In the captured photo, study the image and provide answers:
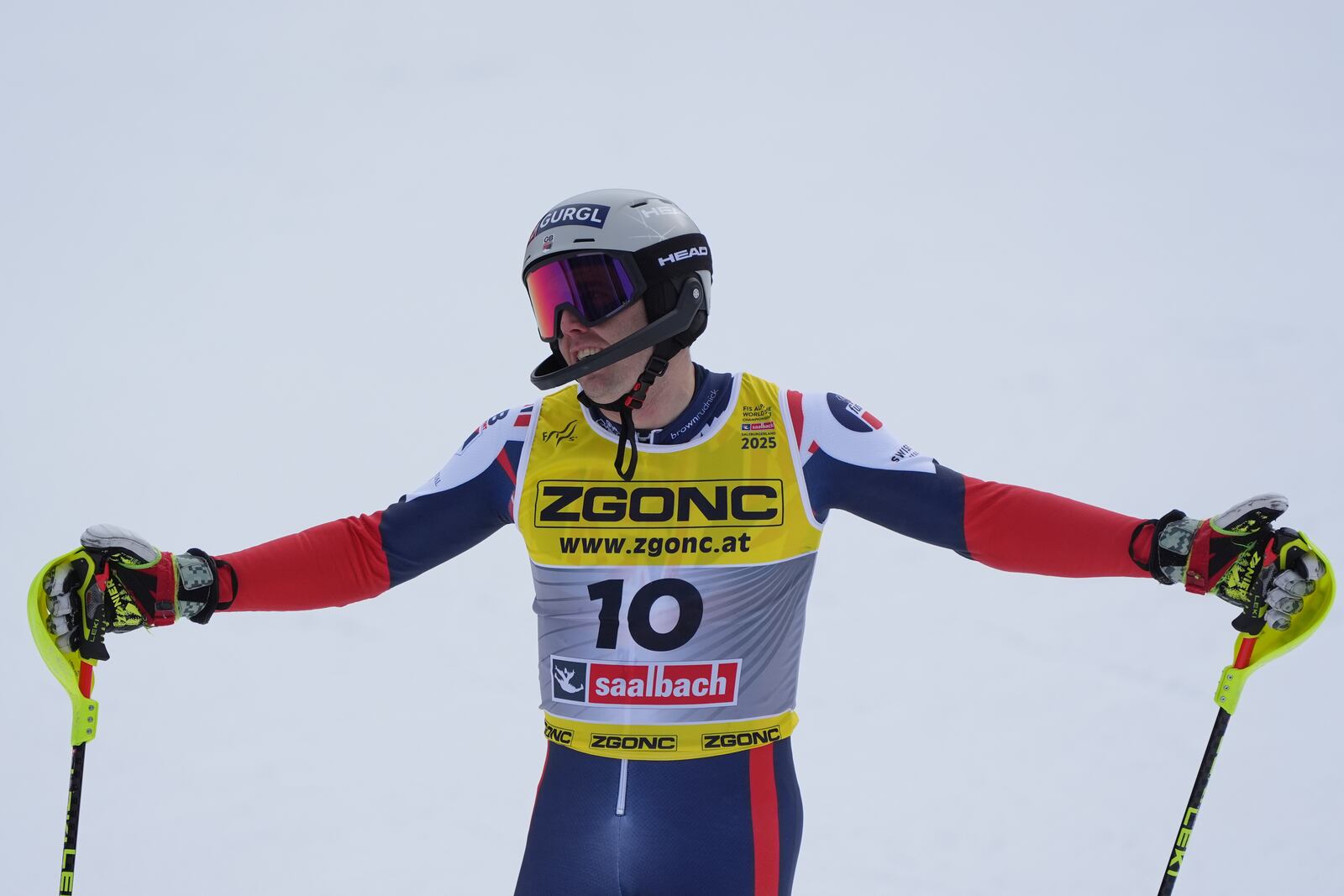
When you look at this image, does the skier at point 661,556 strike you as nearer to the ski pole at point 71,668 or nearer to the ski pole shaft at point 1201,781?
the ski pole at point 71,668

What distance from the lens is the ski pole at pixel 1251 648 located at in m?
2.32

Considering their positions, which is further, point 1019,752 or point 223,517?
point 223,517

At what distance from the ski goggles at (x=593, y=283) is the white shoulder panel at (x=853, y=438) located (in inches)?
16.6

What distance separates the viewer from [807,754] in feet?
15.3

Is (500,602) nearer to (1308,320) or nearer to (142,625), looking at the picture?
(142,625)

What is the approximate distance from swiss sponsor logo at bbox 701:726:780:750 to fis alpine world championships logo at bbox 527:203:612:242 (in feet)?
3.21

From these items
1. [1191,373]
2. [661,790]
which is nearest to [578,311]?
[661,790]

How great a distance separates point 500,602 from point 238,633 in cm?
98

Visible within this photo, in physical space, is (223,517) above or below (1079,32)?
below

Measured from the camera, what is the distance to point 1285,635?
2.39 m

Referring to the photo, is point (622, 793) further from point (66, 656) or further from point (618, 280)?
point (66, 656)

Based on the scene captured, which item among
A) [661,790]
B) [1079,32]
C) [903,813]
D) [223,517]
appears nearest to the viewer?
[661,790]

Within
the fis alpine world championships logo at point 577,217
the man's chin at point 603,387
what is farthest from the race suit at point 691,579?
the fis alpine world championships logo at point 577,217

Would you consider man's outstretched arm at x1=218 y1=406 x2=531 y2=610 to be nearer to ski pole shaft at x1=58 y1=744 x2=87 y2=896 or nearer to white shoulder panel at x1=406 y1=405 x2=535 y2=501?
white shoulder panel at x1=406 y1=405 x2=535 y2=501
